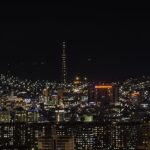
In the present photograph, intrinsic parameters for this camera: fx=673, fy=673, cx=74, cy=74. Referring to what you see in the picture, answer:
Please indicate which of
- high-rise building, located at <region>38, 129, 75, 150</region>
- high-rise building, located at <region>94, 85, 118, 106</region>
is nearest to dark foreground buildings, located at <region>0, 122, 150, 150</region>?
high-rise building, located at <region>38, 129, 75, 150</region>

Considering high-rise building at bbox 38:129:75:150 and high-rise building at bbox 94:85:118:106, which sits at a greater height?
high-rise building at bbox 94:85:118:106

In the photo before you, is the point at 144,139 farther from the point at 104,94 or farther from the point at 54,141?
the point at 104,94

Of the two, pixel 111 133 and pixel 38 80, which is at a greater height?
pixel 38 80

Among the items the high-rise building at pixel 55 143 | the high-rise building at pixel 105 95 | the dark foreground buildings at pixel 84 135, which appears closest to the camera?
the high-rise building at pixel 55 143

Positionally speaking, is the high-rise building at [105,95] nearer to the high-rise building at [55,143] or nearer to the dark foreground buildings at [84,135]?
the dark foreground buildings at [84,135]

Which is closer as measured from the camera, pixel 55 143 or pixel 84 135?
pixel 55 143

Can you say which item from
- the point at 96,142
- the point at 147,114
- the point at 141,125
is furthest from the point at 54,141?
the point at 147,114

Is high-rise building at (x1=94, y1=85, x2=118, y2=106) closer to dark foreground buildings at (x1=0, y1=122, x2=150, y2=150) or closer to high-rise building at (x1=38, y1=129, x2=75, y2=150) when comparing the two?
dark foreground buildings at (x1=0, y1=122, x2=150, y2=150)

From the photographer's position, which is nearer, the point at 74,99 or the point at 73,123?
the point at 73,123

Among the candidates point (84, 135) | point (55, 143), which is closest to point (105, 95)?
point (84, 135)

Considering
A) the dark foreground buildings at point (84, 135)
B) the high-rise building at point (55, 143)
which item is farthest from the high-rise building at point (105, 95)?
the high-rise building at point (55, 143)

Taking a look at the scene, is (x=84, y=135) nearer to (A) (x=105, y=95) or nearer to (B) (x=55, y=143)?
(B) (x=55, y=143)
